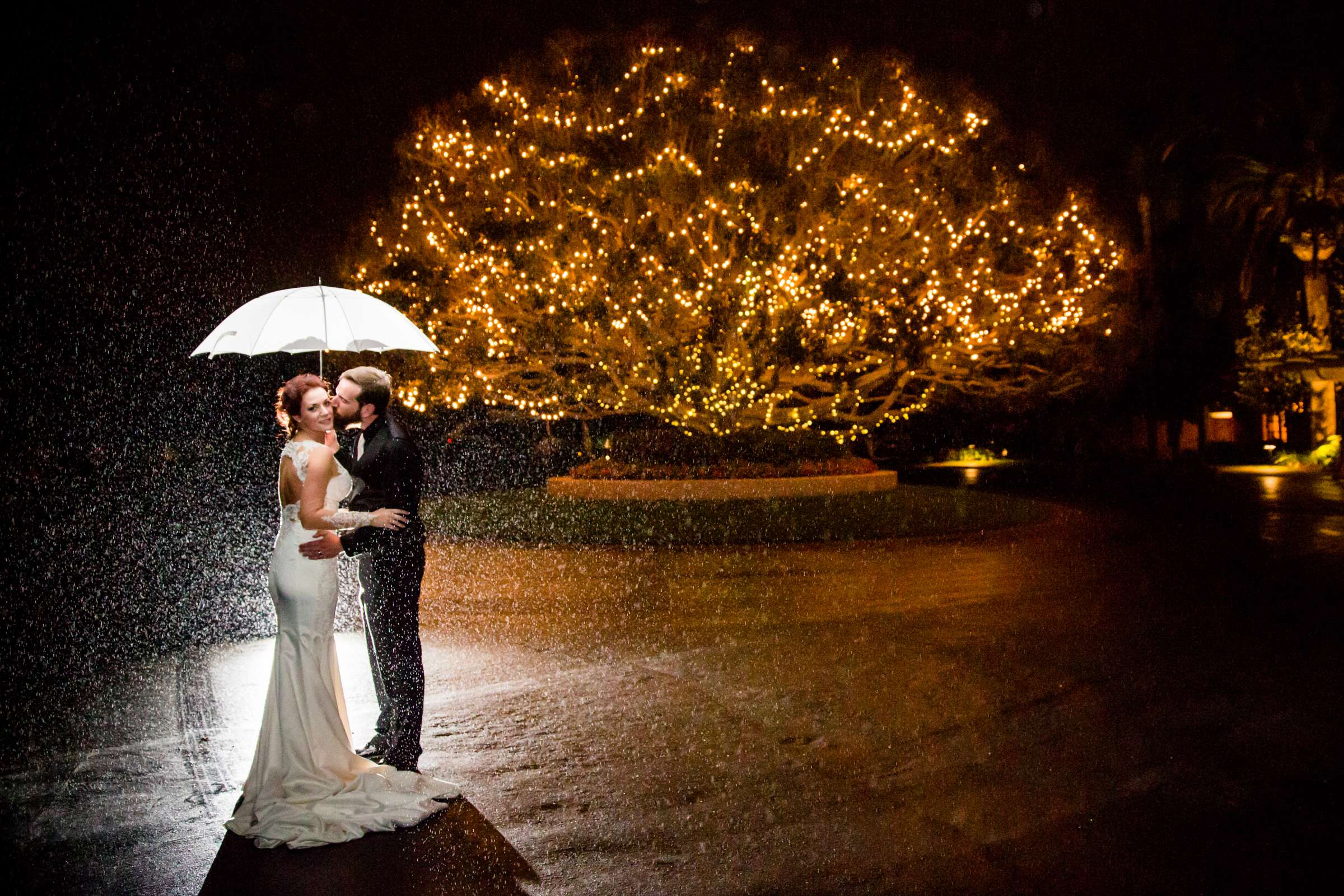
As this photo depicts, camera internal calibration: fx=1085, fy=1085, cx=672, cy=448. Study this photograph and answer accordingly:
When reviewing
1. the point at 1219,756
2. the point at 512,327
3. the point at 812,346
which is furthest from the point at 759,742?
the point at 512,327

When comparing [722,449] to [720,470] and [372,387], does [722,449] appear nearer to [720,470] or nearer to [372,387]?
[720,470]

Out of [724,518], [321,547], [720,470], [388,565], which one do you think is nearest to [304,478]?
[321,547]

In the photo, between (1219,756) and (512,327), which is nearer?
(1219,756)

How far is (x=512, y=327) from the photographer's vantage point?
2423cm

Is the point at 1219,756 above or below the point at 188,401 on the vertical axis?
below

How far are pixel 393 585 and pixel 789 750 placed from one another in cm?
246

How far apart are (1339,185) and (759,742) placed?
43.8 m

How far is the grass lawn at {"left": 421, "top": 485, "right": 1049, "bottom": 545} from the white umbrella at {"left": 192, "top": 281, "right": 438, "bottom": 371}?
420 inches

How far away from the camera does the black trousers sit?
5875mm

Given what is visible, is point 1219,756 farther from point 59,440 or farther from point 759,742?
point 59,440

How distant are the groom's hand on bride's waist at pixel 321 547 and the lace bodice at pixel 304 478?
15 cm

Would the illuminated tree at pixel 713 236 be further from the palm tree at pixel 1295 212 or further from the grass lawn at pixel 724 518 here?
the palm tree at pixel 1295 212

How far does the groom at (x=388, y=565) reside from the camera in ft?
19.2

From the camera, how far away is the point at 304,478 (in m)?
5.49
